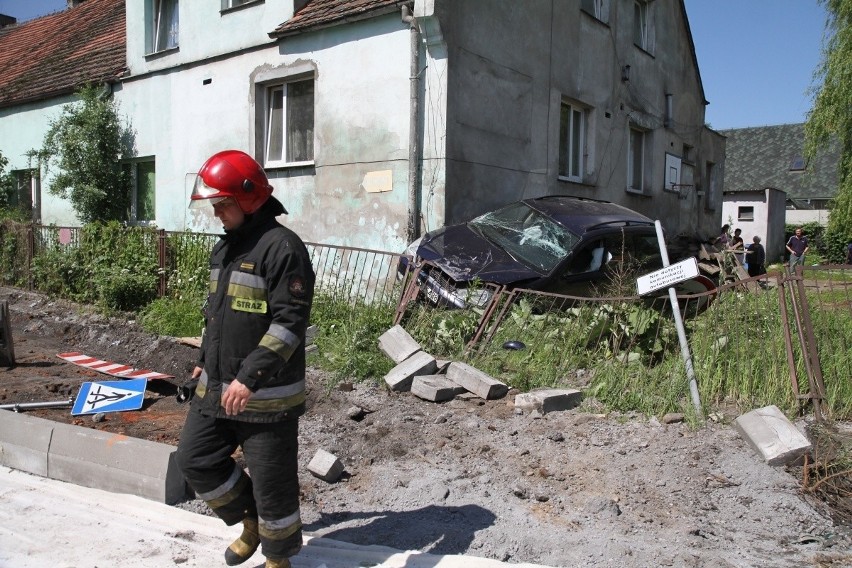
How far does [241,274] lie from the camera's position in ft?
9.40

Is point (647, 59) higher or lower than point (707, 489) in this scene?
higher

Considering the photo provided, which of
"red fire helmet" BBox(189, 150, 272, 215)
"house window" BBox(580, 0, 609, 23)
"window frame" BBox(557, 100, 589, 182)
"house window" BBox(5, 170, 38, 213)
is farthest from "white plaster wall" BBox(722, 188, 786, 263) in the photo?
"red fire helmet" BBox(189, 150, 272, 215)

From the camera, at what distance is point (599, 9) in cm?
1274

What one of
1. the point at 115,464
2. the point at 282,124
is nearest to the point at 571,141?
the point at 282,124

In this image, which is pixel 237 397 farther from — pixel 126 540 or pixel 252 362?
pixel 126 540

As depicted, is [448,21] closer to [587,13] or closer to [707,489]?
[587,13]

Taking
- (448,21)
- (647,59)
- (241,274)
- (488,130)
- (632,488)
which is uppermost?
(647,59)

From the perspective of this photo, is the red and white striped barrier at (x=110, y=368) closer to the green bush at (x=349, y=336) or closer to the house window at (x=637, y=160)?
the green bush at (x=349, y=336)

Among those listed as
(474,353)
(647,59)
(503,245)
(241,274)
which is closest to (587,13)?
(647,59)

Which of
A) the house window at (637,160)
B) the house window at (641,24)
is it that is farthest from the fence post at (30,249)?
the house window at (641,24)

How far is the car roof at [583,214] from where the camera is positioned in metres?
7.77

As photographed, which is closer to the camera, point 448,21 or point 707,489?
point 707,489

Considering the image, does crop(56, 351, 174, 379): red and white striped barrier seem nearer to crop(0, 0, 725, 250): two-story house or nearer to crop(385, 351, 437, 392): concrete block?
crop(385, 351, 437, 392): concrete block

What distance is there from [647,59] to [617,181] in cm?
300
